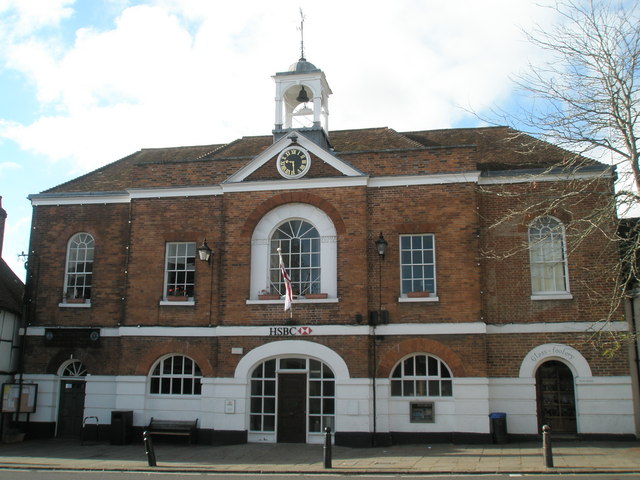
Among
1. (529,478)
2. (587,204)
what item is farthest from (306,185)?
(529,478)

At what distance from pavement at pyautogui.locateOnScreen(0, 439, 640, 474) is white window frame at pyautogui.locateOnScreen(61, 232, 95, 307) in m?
4.50

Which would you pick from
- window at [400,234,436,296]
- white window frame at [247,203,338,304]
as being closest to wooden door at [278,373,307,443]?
white window frame at [247,203,338,304]

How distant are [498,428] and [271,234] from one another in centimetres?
828

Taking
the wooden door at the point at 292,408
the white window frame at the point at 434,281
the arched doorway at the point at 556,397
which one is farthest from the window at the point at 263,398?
the arched doorway at the point at 556,397

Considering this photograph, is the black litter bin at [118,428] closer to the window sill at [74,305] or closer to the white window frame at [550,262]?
the window sill at [74,305]

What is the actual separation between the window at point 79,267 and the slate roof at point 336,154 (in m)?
1.77

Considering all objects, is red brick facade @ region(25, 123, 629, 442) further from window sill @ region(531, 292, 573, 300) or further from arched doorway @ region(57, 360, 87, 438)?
arched doorway @ region(57, 360, 87, 438)

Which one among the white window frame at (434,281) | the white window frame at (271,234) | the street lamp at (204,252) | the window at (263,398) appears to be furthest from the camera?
the street lamp at (204,252)

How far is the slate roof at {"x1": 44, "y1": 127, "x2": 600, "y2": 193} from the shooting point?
19578 mm

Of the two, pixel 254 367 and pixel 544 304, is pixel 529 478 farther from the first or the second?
pixel 254 367

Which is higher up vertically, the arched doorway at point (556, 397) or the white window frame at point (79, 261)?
the white window frame at point (79, 261)

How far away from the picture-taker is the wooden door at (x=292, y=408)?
717 inches

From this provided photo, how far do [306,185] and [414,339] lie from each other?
542 cm

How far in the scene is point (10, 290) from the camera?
72.3ft
